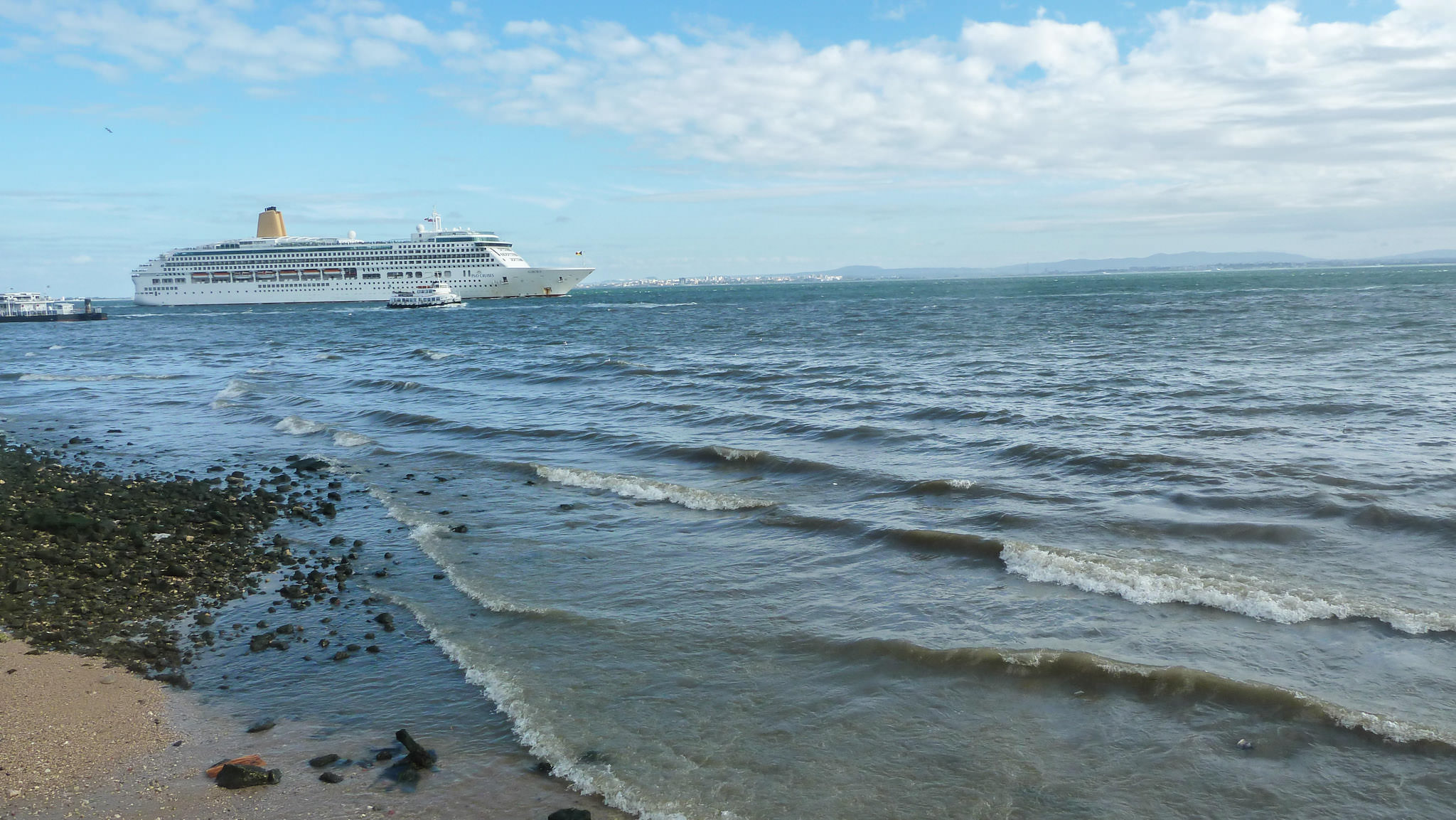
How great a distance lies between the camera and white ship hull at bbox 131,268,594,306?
11969 centimetres

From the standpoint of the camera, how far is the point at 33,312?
85688mm

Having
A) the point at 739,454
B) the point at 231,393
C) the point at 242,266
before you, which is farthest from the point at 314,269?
the point at 739,454

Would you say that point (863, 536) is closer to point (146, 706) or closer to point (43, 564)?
point (146, 706)

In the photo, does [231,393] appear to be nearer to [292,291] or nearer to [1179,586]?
[1179,586]

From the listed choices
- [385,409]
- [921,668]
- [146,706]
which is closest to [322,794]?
[146,706]

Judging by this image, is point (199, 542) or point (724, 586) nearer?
point (724, 586)

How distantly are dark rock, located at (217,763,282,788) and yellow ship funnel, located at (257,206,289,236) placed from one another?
137 metres

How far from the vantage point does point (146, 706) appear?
269 inches

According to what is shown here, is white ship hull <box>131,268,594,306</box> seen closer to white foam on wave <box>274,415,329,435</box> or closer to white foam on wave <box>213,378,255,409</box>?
white foam on wave <box>213,378,255,409</box>

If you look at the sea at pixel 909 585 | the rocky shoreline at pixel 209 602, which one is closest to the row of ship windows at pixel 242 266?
the sea at pixel 909 585

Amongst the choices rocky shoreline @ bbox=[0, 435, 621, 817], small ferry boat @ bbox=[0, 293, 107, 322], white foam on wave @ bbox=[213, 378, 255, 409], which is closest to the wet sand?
rocky shoreline @ bbox=[0, 435, 621, 817]

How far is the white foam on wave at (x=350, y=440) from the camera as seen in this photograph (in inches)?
789

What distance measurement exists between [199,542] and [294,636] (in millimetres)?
4027

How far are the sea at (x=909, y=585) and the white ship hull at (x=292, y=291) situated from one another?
9968cm
